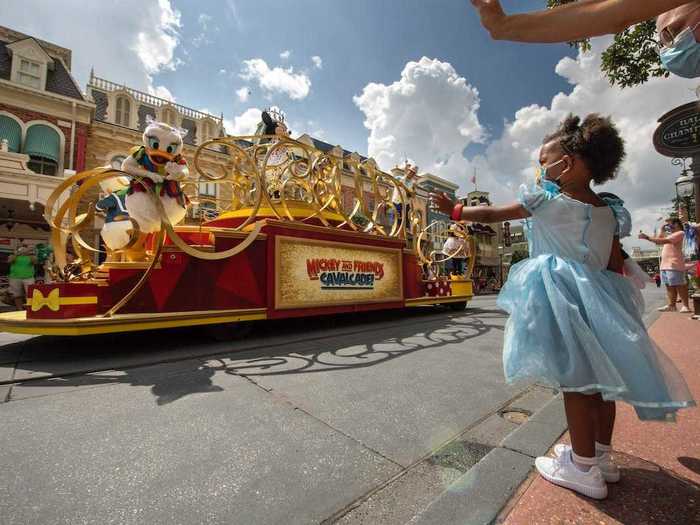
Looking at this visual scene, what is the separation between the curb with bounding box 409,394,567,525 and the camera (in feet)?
3.32

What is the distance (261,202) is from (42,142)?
42.0 ft

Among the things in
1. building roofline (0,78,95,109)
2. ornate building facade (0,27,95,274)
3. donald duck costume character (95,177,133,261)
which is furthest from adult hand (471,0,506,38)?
building roofline (0,78,95,109)

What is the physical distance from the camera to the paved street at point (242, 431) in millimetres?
1093

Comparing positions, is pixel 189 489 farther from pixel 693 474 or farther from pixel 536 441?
pixel 693 474

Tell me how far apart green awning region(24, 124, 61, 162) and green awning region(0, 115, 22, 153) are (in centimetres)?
23

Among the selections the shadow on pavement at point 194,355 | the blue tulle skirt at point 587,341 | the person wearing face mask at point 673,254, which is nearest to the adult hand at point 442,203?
the blue tulle skirt at point 587,341

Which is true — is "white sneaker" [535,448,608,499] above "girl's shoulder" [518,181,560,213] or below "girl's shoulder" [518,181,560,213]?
below

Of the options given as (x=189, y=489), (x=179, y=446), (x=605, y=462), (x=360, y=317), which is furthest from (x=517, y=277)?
(x=360, y=317)

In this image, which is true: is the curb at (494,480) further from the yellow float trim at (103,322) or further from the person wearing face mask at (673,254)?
the person wearing face mask at (673,254)

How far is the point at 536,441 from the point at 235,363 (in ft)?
7.52

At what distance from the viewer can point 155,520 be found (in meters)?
1.00

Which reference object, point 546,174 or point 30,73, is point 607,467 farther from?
point 30,73

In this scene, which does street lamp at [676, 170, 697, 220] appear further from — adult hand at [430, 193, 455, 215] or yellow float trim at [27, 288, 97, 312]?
yellow float trim at [27, 288, 97, 312]

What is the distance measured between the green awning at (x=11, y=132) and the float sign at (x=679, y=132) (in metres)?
19.8
